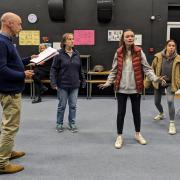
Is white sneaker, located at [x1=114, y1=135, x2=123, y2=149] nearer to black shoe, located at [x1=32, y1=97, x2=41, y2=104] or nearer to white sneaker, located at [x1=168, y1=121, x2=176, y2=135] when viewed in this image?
white sneaker, located at [x1=168, y1=121, x2=176, y2=135]

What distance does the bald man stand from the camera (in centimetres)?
275

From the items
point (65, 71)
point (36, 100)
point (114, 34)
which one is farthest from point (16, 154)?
point (114, 34)

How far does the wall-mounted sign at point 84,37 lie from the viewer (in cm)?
708

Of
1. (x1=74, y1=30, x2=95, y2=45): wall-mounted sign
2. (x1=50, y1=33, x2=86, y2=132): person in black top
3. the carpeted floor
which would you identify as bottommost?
the carpeted floor

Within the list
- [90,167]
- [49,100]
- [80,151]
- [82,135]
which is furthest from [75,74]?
[49,100]

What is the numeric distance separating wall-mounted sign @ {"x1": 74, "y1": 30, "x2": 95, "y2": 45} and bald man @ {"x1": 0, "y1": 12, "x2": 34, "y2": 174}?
4.27 meters

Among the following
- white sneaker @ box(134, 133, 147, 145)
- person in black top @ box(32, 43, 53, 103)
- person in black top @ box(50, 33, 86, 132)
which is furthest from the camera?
person in black top @ box(32, 43, 53, 103)

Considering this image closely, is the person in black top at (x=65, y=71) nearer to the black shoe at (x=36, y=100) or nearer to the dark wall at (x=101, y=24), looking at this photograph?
the black shoe at (x=36, y=100)

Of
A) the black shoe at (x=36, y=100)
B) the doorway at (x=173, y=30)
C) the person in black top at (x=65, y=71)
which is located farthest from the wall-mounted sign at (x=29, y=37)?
the person in black top at (x=65, y=71)

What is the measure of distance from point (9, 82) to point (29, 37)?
14.9ft

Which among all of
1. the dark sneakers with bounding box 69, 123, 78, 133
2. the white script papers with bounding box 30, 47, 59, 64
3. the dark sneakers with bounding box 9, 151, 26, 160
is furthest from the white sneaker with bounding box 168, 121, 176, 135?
the dark sneakers with bounding box 9, 151, 26, 160

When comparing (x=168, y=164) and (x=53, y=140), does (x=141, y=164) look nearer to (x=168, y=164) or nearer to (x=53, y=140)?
(x=168, y=164)

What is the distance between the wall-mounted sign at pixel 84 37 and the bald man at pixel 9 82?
14.0 ft

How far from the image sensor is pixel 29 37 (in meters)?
7.17
